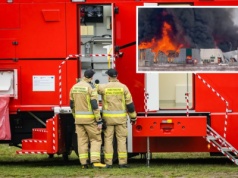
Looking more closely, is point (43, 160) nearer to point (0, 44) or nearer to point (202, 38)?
point (0, 44)

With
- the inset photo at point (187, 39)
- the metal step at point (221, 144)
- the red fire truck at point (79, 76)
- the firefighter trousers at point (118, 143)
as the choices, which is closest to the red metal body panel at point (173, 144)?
the red fire truck at point (79, 76)

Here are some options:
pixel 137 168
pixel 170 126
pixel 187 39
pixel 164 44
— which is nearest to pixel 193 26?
pixel 187 39

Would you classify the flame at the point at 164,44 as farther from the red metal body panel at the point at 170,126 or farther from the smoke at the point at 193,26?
the red metal body panel at the point at 170,126

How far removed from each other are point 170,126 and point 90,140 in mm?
1411

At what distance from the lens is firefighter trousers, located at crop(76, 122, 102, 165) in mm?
15594

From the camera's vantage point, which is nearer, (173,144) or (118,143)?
(118,143)

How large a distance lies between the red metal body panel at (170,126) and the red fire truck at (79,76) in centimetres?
20

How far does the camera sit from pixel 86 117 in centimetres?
1555

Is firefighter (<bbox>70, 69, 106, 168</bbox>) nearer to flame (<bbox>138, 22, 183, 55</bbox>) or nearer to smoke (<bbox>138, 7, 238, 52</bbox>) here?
flame (<bbox>138, 22, 183, 55</bbox>)

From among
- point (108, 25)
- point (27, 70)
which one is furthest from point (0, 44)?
point (108, 25)

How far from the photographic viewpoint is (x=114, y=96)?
15.6 metres

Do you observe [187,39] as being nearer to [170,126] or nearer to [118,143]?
[170,126]

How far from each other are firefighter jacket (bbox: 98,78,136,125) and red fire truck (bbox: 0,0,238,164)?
0.36 meters

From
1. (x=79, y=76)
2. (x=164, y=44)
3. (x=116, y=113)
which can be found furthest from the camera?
(x=79, y=76)
